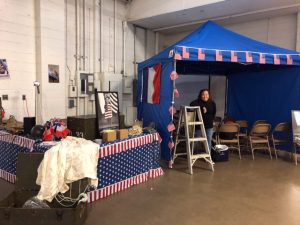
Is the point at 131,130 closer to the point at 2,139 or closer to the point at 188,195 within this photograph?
the point at 188,195

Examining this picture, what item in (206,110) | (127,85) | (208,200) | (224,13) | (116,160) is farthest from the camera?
(127,85)

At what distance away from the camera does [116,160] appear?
3.91 meters

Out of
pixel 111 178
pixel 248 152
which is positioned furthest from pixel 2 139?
pixel 248 152

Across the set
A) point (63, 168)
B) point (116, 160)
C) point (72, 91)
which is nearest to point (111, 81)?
point (72, 91)

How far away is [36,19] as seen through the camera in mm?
5996

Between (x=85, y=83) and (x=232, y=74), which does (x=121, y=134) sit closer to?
(x=85, y=83)

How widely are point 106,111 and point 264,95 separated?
4.23 meters

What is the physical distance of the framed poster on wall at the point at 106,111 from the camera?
4.25 m

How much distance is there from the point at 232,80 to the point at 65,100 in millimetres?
4530

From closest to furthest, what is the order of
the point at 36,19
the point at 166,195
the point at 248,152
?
the point at 166,195, the point at 36,19, the point at 248,152

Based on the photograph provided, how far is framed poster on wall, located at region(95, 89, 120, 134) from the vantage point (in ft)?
14.0

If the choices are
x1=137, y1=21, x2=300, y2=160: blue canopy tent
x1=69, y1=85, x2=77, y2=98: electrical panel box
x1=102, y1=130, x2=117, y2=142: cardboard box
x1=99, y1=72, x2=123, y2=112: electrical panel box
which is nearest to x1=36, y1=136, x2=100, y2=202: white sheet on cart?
x1=102, y1=130, x2=117, y2=142: cardboard box

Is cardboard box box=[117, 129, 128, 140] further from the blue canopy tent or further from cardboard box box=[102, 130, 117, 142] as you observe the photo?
the blue canopy tent

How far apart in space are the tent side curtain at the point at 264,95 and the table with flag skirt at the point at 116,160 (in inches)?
132
